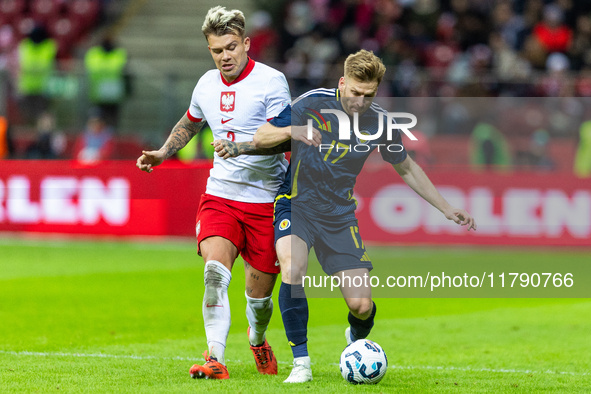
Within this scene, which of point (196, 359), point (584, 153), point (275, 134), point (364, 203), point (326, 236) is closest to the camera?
point (275, 134)

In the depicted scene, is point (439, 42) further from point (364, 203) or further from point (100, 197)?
point (100, 197)

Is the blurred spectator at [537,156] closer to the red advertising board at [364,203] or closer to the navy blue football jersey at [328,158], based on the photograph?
the red advertising board at [364,203]

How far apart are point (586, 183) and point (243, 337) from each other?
8.47 metres

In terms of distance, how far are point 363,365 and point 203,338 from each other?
8.05 ft

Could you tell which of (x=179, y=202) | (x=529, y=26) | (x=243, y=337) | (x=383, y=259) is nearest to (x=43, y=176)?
(x=179, y=202)

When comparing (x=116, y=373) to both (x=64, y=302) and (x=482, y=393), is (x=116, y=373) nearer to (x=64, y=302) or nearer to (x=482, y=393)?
(x=482, y=393)

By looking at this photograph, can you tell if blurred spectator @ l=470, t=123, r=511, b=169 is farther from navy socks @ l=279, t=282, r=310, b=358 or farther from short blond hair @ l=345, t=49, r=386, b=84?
navy socks @ l=279, t=282, r=310, b=358

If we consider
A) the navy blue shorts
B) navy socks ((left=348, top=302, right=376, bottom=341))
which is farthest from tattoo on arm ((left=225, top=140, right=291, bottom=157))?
navy socks ((left=348, top=302, right=376, bottom=341))

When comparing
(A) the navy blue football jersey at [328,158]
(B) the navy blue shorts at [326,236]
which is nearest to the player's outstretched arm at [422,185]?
(A) the navy blue football jersey at [328,158]

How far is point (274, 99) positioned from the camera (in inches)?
219

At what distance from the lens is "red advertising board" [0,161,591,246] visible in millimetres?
13953

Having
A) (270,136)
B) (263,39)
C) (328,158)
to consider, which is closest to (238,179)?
(270,136)

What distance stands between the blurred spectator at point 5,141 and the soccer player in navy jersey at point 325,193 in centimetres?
1136

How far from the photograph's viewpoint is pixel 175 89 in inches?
612
